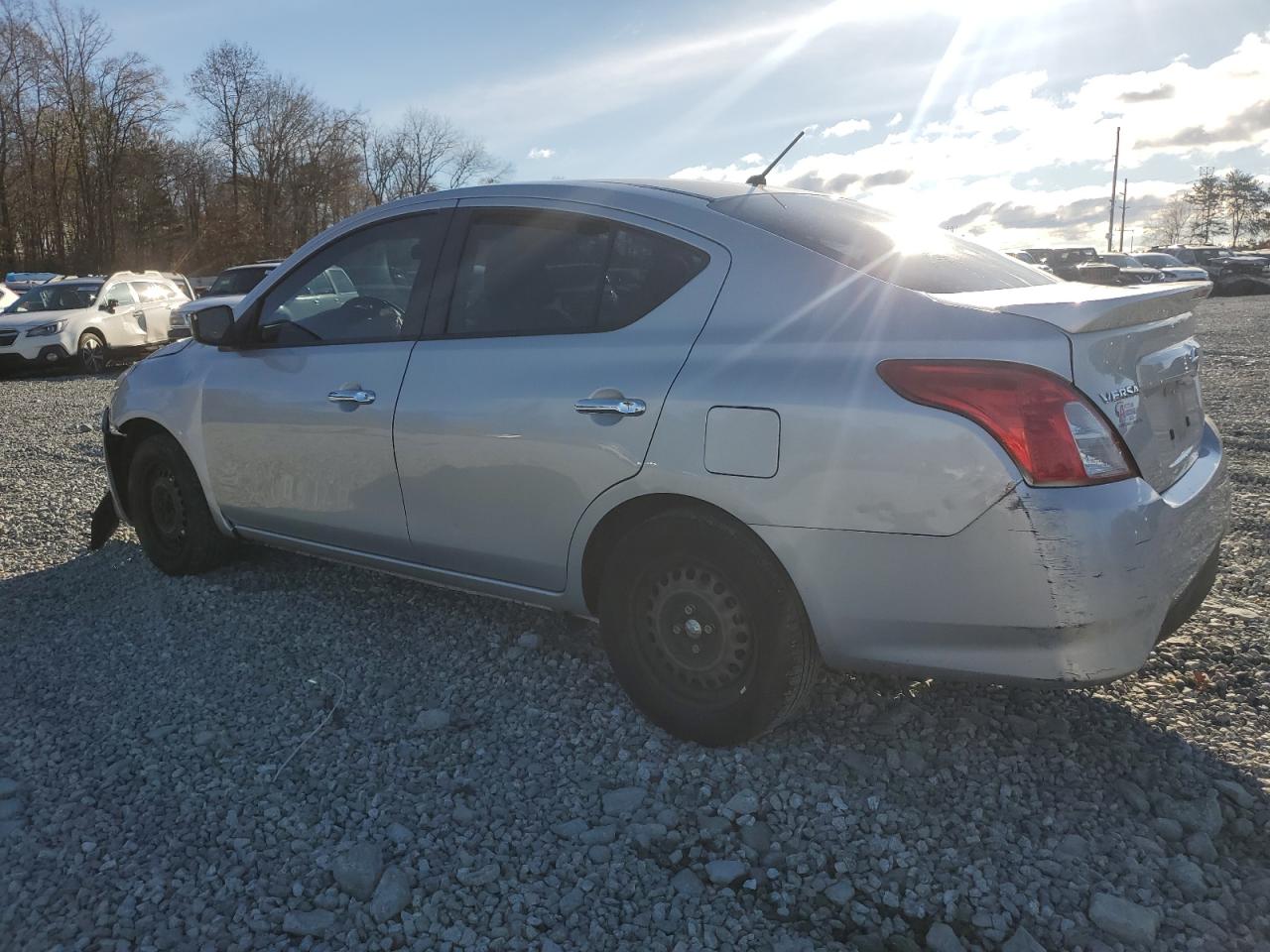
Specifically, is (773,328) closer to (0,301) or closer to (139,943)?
(139,943)

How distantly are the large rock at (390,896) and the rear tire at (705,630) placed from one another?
914mm

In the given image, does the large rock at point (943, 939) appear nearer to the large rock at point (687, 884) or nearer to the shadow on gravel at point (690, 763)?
the shadow on gravel at point (690, 763)

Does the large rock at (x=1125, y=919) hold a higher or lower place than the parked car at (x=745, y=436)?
lower

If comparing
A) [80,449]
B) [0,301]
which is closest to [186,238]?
[0,301]

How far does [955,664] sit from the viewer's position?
2510mm

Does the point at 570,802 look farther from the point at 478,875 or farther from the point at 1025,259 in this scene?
the point at 1025,259

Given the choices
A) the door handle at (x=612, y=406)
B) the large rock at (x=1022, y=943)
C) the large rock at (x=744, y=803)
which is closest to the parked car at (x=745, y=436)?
the door handle at (x=612, y=406)

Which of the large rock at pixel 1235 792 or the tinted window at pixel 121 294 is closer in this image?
the large rock at pixel 1235 792

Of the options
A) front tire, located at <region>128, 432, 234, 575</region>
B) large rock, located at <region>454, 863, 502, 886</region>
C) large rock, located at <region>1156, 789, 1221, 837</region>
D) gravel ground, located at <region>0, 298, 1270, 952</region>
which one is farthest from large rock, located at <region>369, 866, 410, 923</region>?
front tire, located at <region>128, 432, 234, 575</region>

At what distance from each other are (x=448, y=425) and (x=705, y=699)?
4.10ft

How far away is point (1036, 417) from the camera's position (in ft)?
7.64

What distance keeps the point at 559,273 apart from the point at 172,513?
100.0 inches

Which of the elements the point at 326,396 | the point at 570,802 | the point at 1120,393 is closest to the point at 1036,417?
the point at 1120,393

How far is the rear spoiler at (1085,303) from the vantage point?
2406 mm
